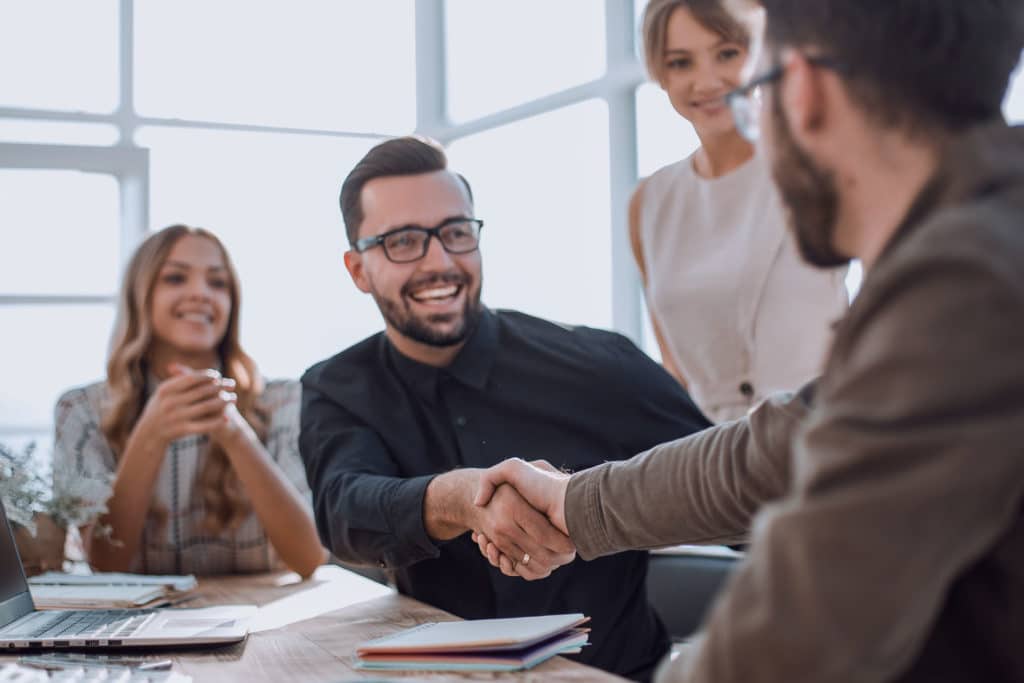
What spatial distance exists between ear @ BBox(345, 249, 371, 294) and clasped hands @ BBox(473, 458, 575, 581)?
2.20 feet

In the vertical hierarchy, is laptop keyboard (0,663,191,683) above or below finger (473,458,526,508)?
below

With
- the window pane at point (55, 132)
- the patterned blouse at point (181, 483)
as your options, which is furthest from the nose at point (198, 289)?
the window pane at point (55, 132)

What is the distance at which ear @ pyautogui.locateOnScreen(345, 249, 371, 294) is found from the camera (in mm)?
2098

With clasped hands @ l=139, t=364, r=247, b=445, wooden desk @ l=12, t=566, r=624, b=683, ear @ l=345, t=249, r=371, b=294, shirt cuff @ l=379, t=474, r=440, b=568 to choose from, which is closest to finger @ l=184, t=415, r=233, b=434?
clasped hands @ l=139, t=364, r=247, b=445

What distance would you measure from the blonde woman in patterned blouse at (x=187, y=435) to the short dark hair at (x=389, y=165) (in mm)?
460

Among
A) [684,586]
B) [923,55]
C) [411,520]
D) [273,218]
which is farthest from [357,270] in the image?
[273,218]

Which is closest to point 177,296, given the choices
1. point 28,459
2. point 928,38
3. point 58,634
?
point 28,459

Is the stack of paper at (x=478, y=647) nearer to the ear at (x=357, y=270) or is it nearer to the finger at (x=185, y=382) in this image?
the ear at (x=357, y=270)

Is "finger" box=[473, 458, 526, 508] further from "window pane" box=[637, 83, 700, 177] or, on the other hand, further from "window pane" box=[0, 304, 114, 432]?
"window pane" box=[0, 304, 114, 432]

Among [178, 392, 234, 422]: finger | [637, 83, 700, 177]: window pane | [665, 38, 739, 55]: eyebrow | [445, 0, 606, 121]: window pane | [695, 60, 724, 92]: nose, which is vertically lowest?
[178, 392, 234, 422]: finger

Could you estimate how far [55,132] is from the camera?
170 inches

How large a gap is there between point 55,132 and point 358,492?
3185mm

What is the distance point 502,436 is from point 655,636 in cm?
44

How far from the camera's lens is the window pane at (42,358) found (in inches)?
163
